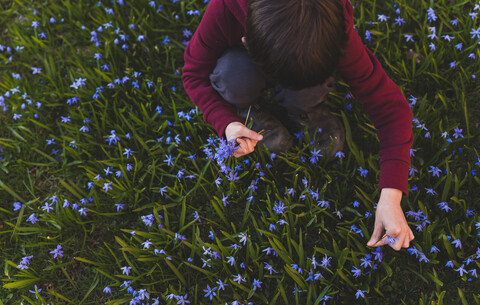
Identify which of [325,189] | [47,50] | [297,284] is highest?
[47,50]

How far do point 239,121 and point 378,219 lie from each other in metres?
0.90

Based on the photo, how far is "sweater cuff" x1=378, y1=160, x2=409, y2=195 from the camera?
190 cm

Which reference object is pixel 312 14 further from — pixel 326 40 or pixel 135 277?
pixel 135 277

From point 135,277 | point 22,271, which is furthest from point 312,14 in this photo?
point 22,271

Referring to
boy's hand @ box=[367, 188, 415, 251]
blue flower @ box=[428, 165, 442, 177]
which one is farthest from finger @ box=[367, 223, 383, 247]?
blue flower @ box=[428, 165, 442, 177]

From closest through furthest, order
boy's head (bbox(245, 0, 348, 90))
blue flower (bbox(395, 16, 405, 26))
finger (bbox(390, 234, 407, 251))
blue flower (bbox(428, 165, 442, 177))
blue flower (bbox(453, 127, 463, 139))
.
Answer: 1. boy's head (bbox(245, 0, 348, 90))
2. finger (bbox(390, 234, 407, 251))
3. blue flower (bbox(428, 165, 442, 177))
4. blue flower (bbox(453, 127, 463, 139))
5. blue flower (bbox(395, 16, 405, 26))

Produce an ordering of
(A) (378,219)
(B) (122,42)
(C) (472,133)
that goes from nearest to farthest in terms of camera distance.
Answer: (A) (378,219)
(C) (472,133)
(B) (122,42)

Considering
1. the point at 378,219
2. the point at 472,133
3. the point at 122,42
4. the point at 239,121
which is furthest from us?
the point at 122,42

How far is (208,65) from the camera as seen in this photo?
2.24 meters

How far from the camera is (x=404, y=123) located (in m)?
1.93

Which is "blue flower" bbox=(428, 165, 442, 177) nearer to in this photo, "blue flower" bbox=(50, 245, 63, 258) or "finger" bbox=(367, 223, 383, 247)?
"finger" bbox=(367, 223, 383, 247)

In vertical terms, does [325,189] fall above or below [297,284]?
above

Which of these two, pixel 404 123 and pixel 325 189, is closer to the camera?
pixel 404 123

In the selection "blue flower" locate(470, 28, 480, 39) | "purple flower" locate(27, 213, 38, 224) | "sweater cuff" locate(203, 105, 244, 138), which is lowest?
"purple flower" locate(27, 213, 38, 224)
